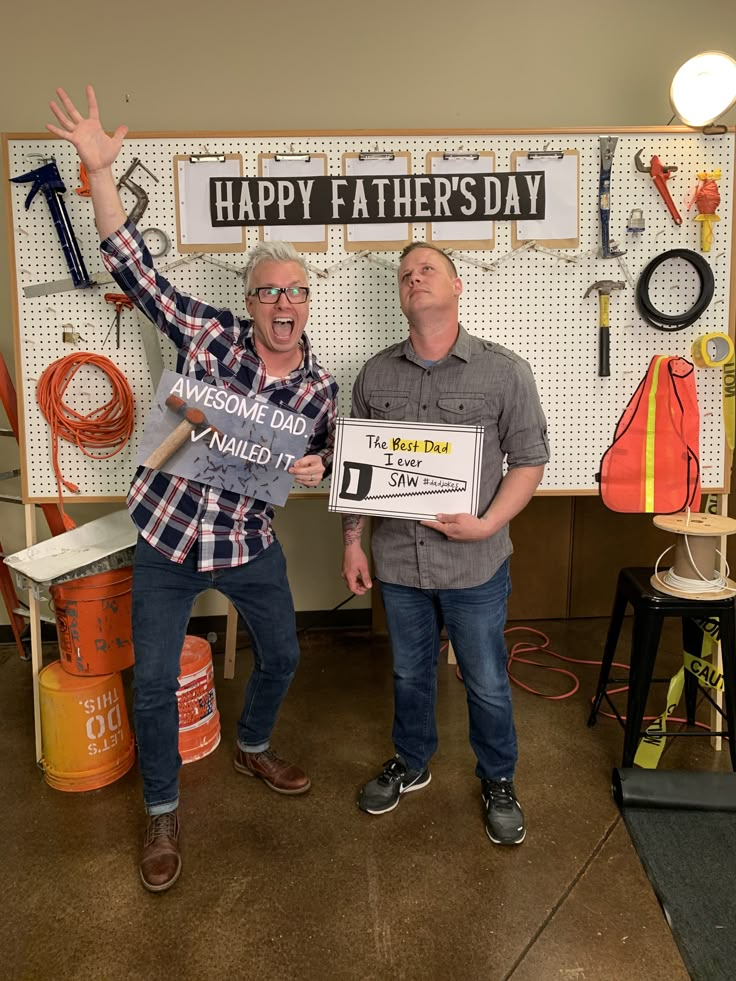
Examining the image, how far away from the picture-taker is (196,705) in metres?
2.44

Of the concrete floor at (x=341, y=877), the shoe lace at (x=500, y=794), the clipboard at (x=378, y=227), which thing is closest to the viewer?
the concrete floor at (x=341, y=877)

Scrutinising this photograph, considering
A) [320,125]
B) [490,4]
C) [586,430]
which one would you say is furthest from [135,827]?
[490,4]

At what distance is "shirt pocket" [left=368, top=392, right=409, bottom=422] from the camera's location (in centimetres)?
200

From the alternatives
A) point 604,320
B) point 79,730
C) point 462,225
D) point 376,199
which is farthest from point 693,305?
point 79,730

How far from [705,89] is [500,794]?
2.48m

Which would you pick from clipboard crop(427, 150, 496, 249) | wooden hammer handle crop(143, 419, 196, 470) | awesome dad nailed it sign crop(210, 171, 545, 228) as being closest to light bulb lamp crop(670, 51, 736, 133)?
awesome dad nailed it sign crop(210, 171, 545, 228)

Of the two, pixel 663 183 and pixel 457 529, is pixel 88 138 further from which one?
pixel 663 183

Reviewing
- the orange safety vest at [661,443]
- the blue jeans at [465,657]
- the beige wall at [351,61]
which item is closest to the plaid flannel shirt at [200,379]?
the blue jeans at [465,657]

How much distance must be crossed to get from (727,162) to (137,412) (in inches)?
87.2

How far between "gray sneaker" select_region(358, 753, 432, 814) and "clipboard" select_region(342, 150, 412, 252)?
1.74 meters

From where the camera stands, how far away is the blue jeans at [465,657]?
6.48 feet

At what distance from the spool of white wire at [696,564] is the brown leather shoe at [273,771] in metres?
1.38

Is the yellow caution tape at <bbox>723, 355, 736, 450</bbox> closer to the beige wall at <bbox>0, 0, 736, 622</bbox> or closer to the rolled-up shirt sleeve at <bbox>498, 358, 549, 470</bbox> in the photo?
the rolled-up shirt sleeve at <bbox>498, 358, 549, 470</bbox>

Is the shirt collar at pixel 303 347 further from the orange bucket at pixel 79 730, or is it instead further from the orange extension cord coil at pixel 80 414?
the orange bucket at pixel 79 730
